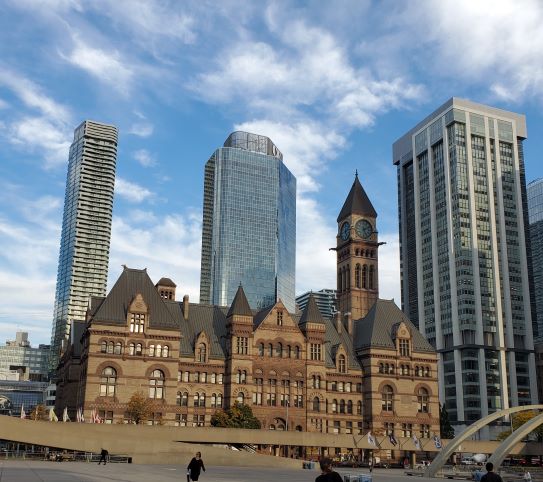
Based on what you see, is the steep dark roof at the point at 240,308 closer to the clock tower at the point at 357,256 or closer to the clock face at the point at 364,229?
the clock tower at the point at 357,256

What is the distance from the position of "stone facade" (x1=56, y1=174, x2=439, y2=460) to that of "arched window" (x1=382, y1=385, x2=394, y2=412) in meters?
0.15

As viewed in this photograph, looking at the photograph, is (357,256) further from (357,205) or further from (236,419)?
(236,419)

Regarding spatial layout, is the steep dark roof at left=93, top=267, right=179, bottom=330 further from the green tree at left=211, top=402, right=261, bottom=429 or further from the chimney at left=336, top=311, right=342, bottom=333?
the chimney at left=336, top=311, right=342, bottom=333

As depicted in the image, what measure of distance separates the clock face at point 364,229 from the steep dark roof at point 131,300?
47315 millimetres

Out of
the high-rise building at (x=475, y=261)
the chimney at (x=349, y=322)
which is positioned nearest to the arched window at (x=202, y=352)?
the chimney at (x=349, y=322)

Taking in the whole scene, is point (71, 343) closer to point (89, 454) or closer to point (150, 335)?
point (150, 335)

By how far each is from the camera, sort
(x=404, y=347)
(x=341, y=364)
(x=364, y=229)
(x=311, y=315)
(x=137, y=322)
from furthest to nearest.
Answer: (x=364, y=229)
(x=404, y=347)
(x=341, y=364)
(x=311, y=315)
(x=137, y=322)

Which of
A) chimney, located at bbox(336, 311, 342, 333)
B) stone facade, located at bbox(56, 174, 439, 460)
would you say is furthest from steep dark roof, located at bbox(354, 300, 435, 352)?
chimney, located at bbox(336, 311, 342, 333)

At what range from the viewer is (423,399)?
347 ft

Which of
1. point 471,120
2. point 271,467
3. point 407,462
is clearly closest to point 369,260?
point 407,462

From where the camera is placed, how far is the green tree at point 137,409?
8331 centimetres

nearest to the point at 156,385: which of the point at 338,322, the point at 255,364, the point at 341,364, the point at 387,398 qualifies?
the point at 255,364

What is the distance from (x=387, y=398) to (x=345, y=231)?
125 feet

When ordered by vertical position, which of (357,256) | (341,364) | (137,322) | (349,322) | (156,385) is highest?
(357,256)
